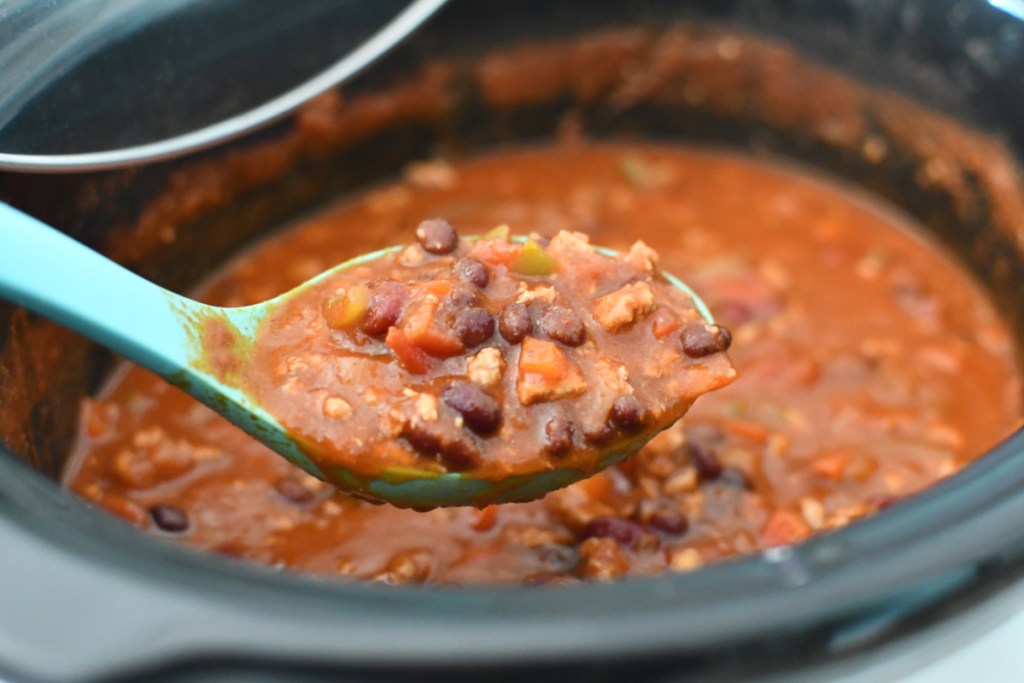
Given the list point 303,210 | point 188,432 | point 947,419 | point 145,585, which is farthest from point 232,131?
point 947,419

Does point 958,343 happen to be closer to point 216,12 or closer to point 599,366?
point 599,366

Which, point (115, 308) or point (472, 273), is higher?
point (472, 273)

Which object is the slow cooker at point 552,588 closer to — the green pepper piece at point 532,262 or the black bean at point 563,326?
the black bean at point 563,326

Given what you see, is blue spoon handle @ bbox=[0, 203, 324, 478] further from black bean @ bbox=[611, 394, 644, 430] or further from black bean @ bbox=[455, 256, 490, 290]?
black bean @ bbox=[611, 394, 644, 430]

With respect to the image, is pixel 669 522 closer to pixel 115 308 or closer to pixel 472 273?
pixel 472 273

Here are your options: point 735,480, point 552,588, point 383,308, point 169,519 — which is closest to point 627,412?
point 383,308

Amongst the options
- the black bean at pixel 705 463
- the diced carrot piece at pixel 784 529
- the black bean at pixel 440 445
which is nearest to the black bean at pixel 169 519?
the black bean at pixel 440 445
